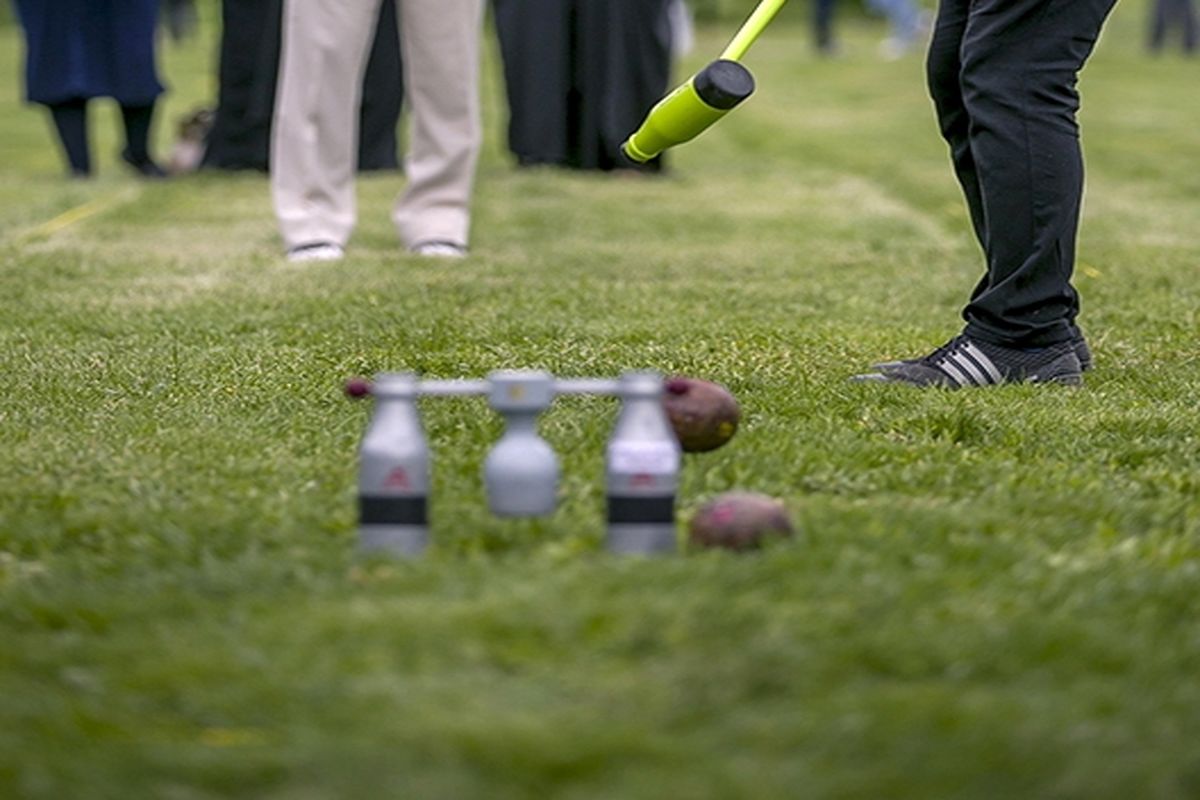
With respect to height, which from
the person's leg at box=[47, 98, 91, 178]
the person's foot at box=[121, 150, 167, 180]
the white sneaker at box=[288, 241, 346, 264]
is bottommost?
the person's foot at box=[121, 150, 167, 180]

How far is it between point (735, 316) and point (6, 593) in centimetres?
261

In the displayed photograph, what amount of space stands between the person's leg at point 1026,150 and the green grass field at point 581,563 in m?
0.21

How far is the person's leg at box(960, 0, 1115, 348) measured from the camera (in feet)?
11.7

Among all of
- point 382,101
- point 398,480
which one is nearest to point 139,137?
point 382,101

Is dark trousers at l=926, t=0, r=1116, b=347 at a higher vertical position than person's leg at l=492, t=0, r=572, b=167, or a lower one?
higher

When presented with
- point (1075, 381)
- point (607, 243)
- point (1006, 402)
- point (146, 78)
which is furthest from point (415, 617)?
point (146, 78)

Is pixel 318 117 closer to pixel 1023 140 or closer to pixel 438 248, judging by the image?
pixel 438 248

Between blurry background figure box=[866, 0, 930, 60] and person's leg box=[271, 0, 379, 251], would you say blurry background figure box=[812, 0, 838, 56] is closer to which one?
blurry background figure box=[866, 0, 930, 60]

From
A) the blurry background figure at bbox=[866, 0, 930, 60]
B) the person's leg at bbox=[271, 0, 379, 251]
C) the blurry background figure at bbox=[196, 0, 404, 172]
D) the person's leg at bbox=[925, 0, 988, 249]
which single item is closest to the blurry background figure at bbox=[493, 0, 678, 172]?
the blurry background figure at bbox=[196, 0, 404, 172]

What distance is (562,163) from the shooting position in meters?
9.20

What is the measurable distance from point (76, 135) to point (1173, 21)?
14.5 metres

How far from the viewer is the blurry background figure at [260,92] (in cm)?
870

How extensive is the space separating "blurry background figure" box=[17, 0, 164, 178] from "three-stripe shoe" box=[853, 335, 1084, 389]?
5.81 metres

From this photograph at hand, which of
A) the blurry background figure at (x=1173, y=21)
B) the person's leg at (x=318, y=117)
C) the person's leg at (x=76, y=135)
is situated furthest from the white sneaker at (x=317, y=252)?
the blurry background figure at (x=1173, y=21)
